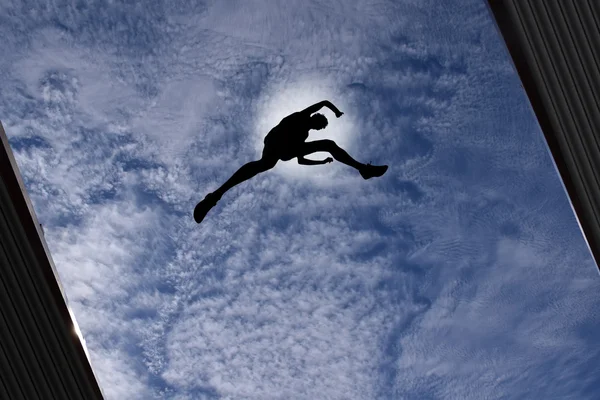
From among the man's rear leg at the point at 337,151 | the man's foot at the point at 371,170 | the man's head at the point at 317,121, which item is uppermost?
the man's head at the point at 317,121

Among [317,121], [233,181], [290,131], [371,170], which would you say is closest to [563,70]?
[371,170]

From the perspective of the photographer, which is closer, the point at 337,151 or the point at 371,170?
the point at 371,170

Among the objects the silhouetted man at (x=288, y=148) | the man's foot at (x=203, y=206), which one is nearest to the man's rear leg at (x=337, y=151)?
the silhouetted man at (x=288, y=148)

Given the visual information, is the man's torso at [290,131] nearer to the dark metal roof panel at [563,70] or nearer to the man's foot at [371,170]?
the man's foot at [371,170]

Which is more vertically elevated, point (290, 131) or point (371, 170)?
point (290, 131)

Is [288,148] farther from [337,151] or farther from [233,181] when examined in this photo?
[233,181]

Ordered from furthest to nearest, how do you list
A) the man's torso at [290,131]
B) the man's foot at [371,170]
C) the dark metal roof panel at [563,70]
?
the man's foot at [371,170], the man's torso at [290,131], the dark metal roof panel at [563,70]

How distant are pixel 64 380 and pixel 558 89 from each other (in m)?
4.15

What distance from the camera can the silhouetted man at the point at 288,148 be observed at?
602 cm

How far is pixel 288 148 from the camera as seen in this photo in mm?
6195

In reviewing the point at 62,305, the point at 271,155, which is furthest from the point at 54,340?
the point at 271,155

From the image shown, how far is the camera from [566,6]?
420cm

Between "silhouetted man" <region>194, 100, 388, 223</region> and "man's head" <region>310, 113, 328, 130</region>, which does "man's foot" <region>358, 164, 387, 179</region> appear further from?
"man's head" <region>310, 113, 328, 130</region>

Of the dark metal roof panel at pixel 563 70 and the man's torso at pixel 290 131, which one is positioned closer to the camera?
the dark metal roof panel at pixel 563 70
